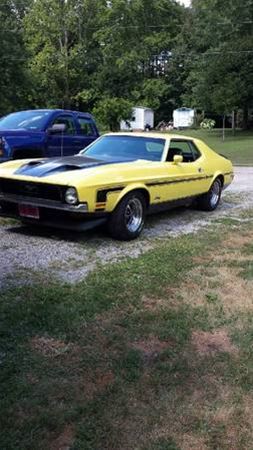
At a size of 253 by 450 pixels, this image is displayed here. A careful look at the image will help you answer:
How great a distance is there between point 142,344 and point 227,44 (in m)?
38.9

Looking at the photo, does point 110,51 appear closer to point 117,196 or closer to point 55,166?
point 55,166

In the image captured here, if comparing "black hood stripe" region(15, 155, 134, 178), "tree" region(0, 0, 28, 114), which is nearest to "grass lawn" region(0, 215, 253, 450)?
"black hood stripe" region(15, 155, 134, 178)

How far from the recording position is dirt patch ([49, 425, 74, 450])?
112 inches

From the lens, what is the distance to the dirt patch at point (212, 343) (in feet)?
13.2

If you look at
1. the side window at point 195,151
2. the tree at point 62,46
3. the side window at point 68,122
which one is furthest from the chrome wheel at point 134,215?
the tree at point 62,46

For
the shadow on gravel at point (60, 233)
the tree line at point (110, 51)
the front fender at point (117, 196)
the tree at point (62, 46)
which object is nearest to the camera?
the front fender at point (117, 196)

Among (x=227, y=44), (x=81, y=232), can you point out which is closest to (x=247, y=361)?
(x=81, y=232)

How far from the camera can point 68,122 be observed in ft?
39.8

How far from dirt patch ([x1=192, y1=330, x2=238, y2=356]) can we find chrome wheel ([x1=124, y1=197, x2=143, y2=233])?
3138 mm

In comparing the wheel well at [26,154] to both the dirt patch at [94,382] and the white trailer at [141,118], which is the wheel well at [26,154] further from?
the white trailer at [141,118]

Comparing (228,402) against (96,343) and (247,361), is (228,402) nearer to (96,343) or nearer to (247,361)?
(247,361)

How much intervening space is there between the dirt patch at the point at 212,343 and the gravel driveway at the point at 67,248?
5.30 ft

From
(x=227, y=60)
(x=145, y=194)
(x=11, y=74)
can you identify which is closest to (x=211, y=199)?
(x=145, y=194)

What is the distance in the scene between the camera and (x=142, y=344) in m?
4.04
